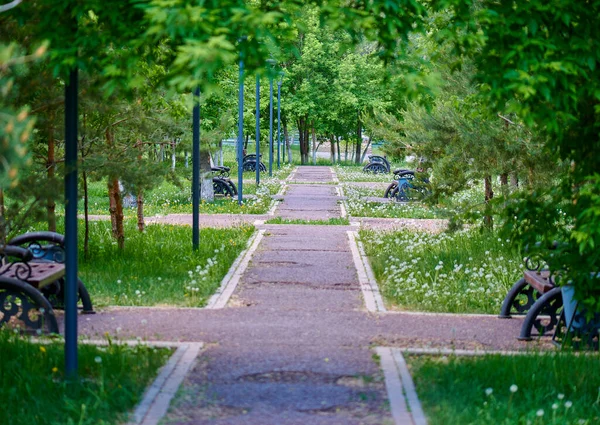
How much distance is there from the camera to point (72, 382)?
23.1 feet

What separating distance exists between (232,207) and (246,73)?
19701 mm

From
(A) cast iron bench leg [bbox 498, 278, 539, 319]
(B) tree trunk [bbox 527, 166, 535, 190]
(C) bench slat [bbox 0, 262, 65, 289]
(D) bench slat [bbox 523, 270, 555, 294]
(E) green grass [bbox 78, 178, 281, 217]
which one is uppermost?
(B) tree trunk [bbox 527, 166, 535, 190]

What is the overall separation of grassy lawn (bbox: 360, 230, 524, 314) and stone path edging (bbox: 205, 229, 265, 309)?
185 cm

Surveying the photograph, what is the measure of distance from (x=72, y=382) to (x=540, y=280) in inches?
189

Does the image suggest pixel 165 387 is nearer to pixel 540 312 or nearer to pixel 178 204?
pixel 540 312

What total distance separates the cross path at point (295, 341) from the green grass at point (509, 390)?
312 mm

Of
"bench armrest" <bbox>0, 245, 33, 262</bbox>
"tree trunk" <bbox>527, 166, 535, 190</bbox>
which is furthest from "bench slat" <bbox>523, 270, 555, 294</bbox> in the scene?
"tree trunk" <bbox>527, 166, 535, 190</bbox>

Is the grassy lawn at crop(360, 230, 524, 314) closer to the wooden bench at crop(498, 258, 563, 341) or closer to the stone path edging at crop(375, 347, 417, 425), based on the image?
the wooden bench at crop(498, 258, 563, 341)

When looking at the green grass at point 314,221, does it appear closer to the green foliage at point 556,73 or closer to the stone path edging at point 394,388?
the stone path edging at point 394,388

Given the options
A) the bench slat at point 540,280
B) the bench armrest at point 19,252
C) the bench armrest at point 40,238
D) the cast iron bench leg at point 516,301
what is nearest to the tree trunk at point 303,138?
the bench armrest at point 40,238

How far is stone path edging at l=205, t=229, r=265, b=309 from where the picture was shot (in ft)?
36.6

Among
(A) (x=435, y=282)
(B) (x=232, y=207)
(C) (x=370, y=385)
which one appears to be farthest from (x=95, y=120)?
(B) (x=232, y=207)

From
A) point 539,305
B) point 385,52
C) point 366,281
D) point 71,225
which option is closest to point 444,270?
point 366,281

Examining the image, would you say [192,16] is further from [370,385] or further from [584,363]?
[584,363]
